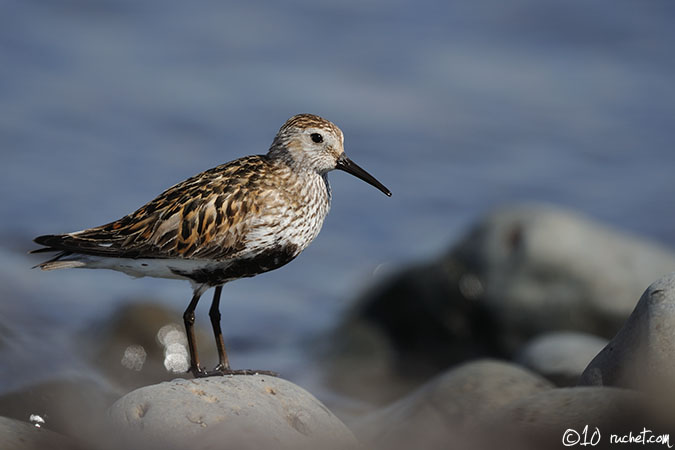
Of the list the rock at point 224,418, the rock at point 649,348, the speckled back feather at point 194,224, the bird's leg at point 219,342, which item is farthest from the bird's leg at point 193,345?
the rock at point 649,348

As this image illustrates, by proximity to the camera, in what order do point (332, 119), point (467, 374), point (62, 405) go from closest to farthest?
1. point (62, 405)
2. point (467, 374)
3. point (332, 119)

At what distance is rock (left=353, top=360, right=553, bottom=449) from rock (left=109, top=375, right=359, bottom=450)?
0.75 m

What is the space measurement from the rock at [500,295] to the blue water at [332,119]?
815 mm

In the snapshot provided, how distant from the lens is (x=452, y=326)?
10.4 meters

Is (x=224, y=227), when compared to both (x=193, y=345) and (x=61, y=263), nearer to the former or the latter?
(x=193, y=345)

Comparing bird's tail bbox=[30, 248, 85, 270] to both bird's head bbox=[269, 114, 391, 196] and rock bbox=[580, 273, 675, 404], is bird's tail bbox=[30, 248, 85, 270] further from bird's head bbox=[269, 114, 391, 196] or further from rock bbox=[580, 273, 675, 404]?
rock bbox=[580, 273, 675, 404]

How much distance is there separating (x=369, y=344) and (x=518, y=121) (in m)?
6.25

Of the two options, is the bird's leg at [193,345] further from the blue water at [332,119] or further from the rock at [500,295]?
the rock at [500,295]

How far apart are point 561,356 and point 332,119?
7067 millimetres

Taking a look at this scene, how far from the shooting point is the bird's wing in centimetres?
614

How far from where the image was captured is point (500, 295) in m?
9.96

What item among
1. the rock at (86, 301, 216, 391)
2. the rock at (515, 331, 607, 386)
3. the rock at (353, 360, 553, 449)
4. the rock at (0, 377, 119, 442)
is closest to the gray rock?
the rock at (515, 331, 607, 386)

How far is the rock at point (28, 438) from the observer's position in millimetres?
4977

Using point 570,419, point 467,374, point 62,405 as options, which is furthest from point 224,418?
point 467,374
